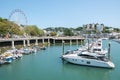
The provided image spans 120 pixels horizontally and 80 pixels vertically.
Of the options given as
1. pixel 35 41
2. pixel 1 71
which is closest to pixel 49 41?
pixel 35 41

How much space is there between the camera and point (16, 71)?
4941 cm

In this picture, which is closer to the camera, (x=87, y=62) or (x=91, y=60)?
(x=91, y=60)

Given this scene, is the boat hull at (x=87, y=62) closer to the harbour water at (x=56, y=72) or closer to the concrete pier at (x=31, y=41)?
the harbour water at (x=56, y=72)

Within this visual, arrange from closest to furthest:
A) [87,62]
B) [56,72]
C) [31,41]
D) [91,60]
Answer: [56,72] < [91,60] < [87,62] < [31,41]

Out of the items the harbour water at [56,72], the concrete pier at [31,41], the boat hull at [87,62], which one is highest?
the concrete pier at [31,41]

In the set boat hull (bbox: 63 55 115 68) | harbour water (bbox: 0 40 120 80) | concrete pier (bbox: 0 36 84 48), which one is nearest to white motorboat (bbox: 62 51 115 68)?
boat hull (bbox: 63 55 115 68)

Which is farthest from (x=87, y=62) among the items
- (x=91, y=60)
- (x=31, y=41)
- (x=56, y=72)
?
(x=31, y=41)

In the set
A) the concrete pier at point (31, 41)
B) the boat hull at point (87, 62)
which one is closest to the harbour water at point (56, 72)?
the boat hull at point (87, 62)

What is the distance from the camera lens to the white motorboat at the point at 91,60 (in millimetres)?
50147

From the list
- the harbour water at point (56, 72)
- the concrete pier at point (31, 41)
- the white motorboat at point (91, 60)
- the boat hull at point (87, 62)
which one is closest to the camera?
the harbour water at point (56, 72)

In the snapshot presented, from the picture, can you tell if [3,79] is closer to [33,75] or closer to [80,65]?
[33,75]

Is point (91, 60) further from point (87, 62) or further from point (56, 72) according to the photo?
point (56, 72)

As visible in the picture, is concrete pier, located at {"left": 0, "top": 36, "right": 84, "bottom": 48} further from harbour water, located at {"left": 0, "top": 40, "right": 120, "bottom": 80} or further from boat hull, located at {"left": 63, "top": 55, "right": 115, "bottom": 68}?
boat hull, located at {"left": 63, "top": 55, "right": 115, "bottom": 68}

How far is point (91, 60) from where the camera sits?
51.7m
